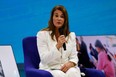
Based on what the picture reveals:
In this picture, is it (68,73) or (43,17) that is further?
(43,17)

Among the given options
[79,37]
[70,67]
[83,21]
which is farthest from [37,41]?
[83,21]

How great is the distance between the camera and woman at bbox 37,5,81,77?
116 inches

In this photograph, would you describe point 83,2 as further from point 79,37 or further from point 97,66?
point 97,66

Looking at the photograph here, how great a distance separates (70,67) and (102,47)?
2.37ft

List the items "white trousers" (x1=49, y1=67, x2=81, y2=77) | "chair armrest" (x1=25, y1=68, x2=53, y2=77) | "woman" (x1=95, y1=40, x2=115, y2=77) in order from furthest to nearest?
"woman" (x1=95, y1=40, x2=115, y2=77) → "white trousers" (x1=49, y1=67, x2=81, y2=77) → "chair armrest" (x1=25, y1=68, x2=53, y2=77)

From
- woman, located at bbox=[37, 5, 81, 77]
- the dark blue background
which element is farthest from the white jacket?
the dark blue background

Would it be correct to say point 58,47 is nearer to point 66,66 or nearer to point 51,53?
point 51,53

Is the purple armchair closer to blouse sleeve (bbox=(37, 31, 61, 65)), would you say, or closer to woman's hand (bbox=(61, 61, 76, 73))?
blouse sleeve (bbox=(37, 31, 61, 65))

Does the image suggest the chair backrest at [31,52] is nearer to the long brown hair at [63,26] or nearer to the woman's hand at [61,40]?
the long brown hair at [63,26]

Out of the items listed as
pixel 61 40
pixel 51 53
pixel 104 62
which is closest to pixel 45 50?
pixel 51 53

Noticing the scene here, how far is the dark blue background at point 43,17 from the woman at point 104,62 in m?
0.61

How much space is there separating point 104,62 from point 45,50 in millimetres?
921

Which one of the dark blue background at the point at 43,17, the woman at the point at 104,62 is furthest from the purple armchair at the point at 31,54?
the dark blue background at the point at 43,17

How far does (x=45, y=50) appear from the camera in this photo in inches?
118
